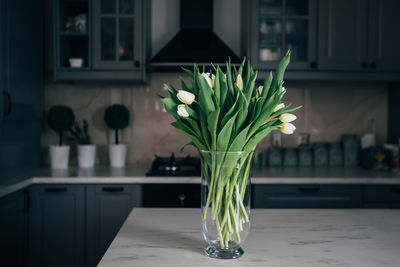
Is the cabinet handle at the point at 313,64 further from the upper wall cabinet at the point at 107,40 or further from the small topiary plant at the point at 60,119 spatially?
the small topiary plant at the point at 60,119

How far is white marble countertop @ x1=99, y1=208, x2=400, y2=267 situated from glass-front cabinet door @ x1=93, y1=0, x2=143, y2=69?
1551 millimetres

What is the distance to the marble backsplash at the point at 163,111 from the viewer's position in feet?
10.4

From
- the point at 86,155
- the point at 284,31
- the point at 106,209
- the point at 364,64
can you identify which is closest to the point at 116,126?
the point at 86,155

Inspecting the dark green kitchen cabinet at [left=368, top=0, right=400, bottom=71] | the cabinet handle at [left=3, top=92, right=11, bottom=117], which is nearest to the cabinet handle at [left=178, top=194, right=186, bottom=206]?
the cabinet handle at [left=3, top=92, right=11, bottom=117]

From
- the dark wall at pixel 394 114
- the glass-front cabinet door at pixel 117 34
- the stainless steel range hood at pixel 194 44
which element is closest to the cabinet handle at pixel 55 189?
the glass-front cabinet door at pixel 117 34

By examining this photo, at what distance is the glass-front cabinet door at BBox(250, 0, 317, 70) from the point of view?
Result: 2830 mm

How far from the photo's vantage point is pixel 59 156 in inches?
115

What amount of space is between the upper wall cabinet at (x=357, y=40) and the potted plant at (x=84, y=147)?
191cm

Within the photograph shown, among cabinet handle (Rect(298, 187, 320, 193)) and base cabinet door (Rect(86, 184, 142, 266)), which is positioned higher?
cabinet handle (Rect(298, 187, 320, 193))

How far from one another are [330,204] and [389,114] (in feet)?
3.82

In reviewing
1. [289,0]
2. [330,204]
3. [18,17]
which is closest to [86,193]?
[18,17]

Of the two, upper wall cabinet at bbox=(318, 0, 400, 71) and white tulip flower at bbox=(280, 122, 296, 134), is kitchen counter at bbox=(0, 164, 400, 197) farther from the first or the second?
white tulip flower at bbox=(280, 122, 296, 134)

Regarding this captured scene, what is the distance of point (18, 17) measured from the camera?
2523 millimetres

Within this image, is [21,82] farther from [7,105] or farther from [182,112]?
[182,112]
